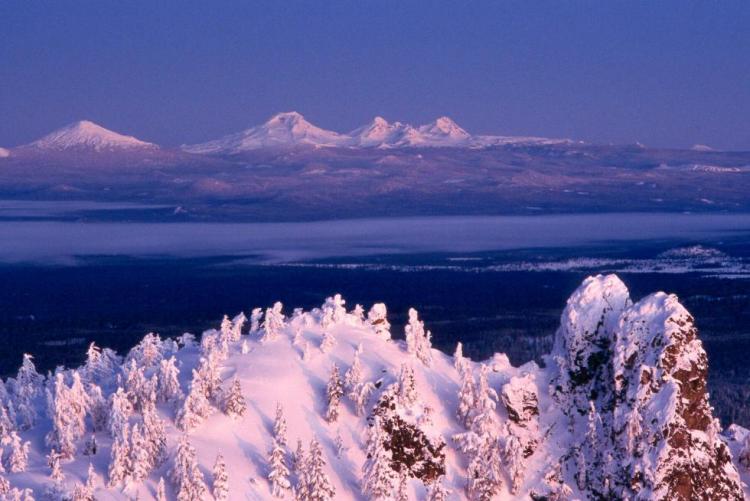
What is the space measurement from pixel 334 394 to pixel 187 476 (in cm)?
1087

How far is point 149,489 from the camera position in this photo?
2004 inches

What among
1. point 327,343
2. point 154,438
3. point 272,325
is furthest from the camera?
point 272,325

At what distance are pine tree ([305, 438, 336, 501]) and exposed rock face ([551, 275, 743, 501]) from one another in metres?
14.0

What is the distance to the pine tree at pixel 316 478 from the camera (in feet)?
170

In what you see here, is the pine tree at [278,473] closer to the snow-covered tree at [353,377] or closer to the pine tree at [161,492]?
the pine tree at [161,492]

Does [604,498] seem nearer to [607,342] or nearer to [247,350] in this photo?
[607,342]

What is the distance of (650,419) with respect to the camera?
54.8 m

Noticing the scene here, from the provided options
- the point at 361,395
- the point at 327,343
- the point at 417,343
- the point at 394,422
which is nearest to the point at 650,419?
the point at 394,422

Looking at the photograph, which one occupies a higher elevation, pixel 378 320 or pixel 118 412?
pixel 378 320

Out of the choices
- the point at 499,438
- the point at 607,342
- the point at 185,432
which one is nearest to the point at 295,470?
the point at 185,432

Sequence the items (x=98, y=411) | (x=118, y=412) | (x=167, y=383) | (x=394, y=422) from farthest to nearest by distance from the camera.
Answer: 1. (x=167, y=383)
2. (x=394, y=422)
3. (x=98, y=411)
4. (x=118, y=412)

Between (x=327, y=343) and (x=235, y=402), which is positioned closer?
(x=235, y=402)

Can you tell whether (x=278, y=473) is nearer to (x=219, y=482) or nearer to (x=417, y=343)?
(x=219, y=482)

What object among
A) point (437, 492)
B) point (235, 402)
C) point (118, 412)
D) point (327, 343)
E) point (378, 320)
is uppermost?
point (378, 320)
